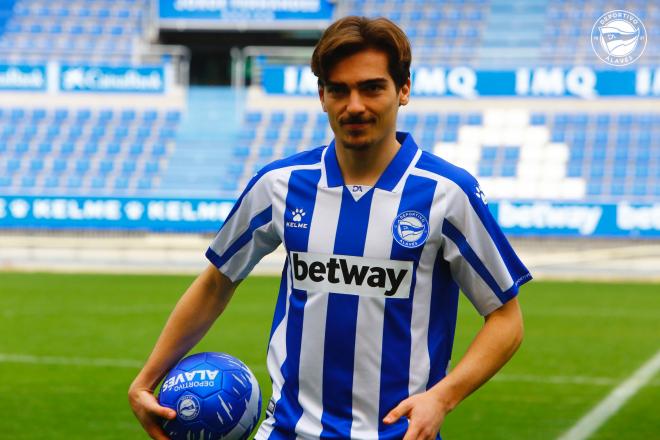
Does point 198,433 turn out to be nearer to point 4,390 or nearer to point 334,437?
point 334,437

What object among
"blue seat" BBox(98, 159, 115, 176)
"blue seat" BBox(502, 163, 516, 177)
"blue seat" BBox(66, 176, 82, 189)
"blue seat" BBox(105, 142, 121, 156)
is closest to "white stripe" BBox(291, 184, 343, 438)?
"blue seat" BBox(502, 163, 516, 177)

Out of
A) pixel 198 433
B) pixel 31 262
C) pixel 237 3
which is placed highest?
pixel 198 433

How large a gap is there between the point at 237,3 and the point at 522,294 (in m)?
15.4

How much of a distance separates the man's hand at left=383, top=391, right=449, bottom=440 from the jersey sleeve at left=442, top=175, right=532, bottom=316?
297mm

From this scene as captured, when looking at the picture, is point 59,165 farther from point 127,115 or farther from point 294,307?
point 294,307

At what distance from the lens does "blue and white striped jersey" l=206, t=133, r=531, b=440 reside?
2500 millimetres

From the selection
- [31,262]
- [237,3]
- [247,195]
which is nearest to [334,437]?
[247,195]

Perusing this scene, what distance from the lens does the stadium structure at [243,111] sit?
844 inches

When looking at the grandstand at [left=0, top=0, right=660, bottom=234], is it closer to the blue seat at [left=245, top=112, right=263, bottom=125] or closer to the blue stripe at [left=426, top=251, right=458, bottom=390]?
the blue seat at [left=245, top=112, right=263, bottom=125]

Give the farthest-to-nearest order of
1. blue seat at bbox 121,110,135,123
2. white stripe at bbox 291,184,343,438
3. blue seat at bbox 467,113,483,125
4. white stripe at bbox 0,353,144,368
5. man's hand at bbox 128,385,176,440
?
blue seat at bbox 121,110,135,123 < blue seat at bbox 467,113,483,125 < white stripe at bbox 0,353,144,368 < man's hand at bbox 128,385,176,440 < white stripe at bbox 291,184,343,438

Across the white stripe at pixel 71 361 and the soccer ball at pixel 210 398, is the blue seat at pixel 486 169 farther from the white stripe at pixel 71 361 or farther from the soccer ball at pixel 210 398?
the soccer ball at pixel 210 398

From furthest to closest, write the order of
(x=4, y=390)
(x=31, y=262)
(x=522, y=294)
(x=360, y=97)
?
1. (x=31, y=262)
2. (x=522, y=294)
3. (x=4, y=390)
4. (x=360, y=97)

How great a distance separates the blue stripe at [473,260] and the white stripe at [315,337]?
0.26 m

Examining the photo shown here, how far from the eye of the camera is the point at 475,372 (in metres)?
2.43
